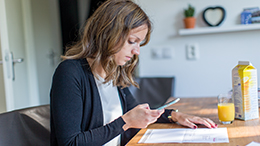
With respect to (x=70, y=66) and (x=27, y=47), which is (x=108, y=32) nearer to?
(x=70, y=66)

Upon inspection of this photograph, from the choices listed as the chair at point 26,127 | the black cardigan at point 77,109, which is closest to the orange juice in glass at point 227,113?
the black cardigan at point 77,109

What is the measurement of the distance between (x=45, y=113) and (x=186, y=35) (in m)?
1.36

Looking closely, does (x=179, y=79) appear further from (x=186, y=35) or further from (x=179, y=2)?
(x=179, y=2)

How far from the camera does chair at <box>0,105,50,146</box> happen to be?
3.13ft

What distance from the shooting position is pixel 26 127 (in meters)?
1.04

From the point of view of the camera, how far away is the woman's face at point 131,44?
44.3 inches

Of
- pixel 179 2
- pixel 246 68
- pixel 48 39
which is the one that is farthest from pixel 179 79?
pixel 48 39

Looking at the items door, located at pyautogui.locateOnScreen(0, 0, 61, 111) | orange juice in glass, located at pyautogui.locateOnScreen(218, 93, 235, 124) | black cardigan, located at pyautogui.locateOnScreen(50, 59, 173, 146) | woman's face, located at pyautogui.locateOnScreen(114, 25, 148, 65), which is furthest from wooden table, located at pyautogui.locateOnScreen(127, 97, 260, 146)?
door, located at pyautogui.locateOnScreen(0, 0, 61, 111)

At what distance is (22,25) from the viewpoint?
105 inches

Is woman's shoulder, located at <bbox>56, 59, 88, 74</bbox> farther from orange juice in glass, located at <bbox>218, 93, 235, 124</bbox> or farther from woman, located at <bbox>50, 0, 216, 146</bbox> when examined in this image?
orange juice in glass, located at <bbox>218, 93, 235, 124</bbox>

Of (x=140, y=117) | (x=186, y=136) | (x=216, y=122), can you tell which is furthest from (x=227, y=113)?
(x=140, y=117)

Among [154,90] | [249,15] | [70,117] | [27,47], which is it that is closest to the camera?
[70,117]

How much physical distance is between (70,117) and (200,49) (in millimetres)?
1441

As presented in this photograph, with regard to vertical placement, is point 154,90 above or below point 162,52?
below
